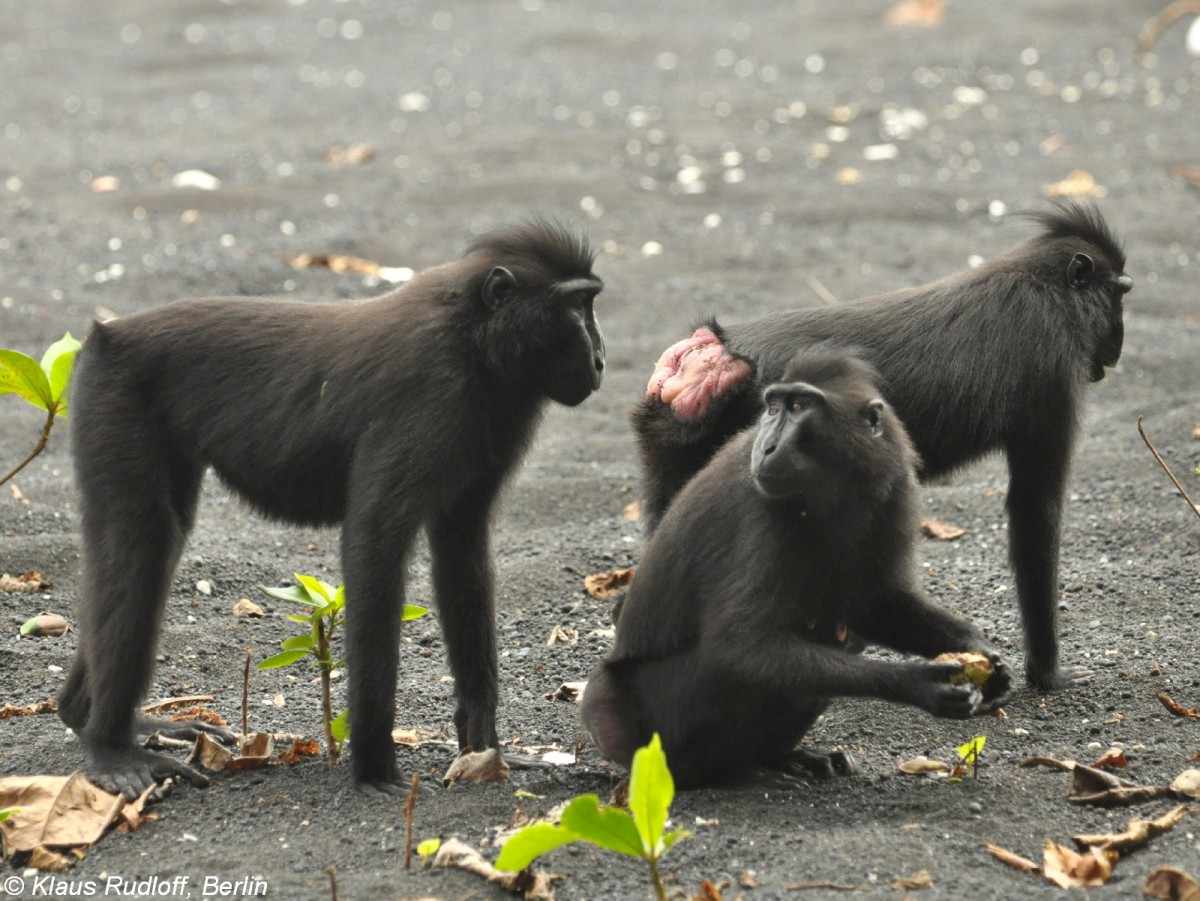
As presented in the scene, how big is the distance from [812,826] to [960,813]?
41 centimetres

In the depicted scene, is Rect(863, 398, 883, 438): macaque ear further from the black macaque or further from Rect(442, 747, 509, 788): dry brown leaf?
Rect(442, 747, 509, 788): dry brown leaf

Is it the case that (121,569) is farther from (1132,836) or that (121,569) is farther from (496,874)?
(1132,836)

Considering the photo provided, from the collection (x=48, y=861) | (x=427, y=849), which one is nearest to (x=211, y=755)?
(x=48, y=861)

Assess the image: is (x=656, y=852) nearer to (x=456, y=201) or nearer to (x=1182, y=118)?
(x=456, y=201)

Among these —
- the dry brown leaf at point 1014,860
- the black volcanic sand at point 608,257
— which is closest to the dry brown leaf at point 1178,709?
the black volcanic sand at point 608,257

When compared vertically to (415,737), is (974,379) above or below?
above

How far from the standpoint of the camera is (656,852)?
11.1ft

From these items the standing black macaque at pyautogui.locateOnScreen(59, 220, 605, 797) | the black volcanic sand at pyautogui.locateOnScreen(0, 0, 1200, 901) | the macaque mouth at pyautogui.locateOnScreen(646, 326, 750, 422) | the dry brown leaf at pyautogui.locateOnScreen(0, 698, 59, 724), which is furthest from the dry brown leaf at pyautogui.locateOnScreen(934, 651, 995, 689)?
the dry brown leaf at pyautogui.locateOnScreen(0, 698, 59, 724)

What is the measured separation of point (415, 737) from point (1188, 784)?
2.42 metres

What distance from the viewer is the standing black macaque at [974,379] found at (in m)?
5.40

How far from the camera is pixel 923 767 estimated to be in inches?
185

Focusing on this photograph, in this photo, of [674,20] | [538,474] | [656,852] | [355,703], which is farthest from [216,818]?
[674,20]

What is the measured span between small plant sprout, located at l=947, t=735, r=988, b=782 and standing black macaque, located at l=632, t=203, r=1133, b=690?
3.10ft

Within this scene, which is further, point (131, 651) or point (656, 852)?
point (131, 651)
